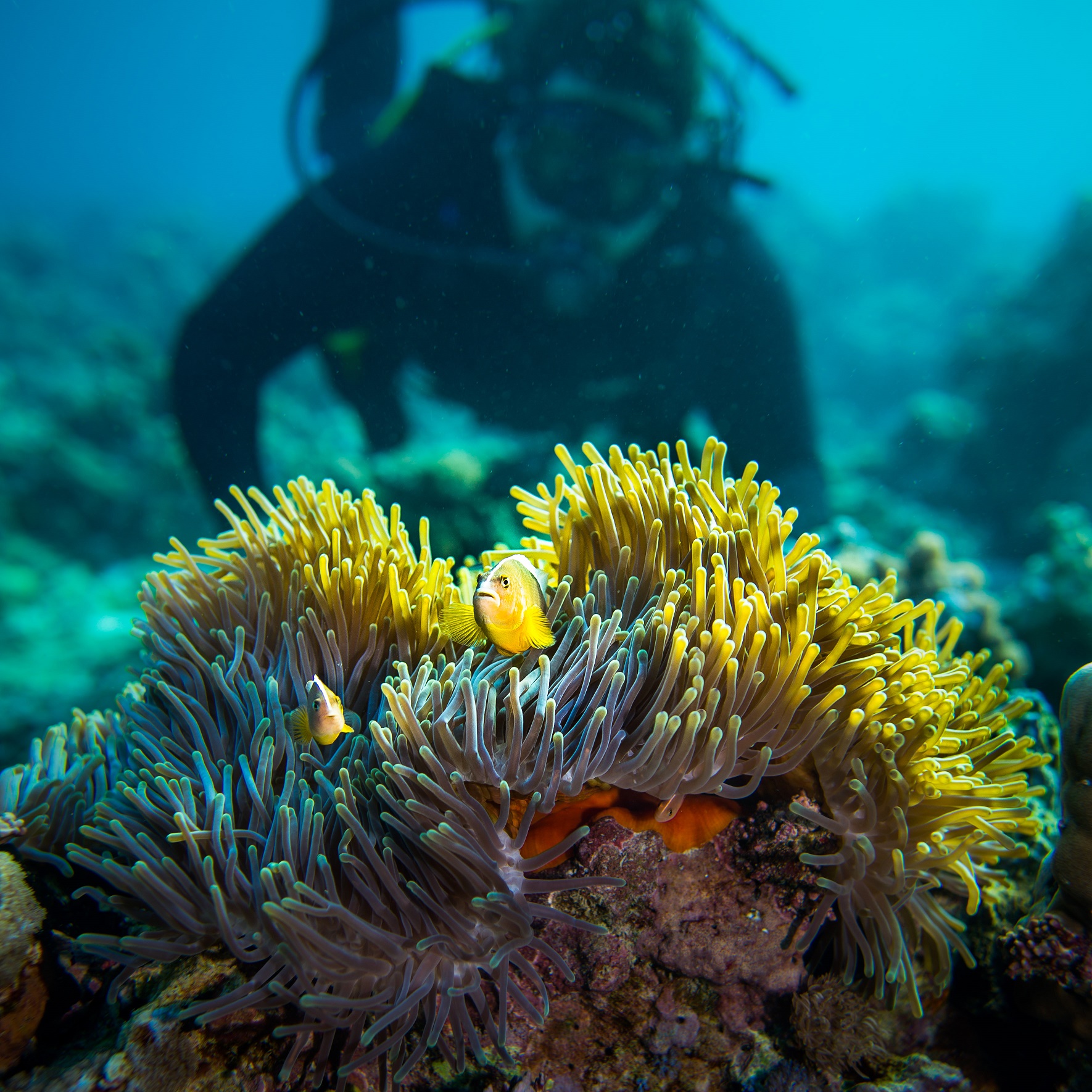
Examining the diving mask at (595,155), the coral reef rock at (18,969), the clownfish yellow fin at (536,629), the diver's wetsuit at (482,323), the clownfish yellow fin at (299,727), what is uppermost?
the diving mask at (595,155)

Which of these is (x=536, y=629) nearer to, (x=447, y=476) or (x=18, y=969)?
(x=18, y=969)

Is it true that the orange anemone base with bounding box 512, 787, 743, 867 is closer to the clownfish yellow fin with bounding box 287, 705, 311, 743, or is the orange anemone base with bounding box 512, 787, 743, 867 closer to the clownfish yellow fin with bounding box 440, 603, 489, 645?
the clownfish yellow fin with bounding box 440, 603, 489, 645

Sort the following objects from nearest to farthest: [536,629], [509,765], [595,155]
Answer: [509,765] → [536,629] → [595,155]

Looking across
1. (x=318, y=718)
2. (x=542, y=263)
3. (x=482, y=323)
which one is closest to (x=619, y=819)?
(x=318, y=718)

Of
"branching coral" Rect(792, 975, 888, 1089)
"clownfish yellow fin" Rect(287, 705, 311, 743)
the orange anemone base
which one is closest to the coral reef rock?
"clownfish yellow fin" Rect(287, 705, 311, 743)

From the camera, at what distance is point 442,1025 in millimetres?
1356

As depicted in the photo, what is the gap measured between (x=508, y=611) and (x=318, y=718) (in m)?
0.60

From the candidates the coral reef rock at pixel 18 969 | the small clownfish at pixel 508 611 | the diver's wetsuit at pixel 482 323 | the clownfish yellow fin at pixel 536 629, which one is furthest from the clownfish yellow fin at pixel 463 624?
the diver's wetsuit at pixel 482 323

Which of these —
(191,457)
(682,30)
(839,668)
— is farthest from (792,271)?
(839,668)

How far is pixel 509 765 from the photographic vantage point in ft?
4.51

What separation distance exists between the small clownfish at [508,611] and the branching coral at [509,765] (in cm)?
9

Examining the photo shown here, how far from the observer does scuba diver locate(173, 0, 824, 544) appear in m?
4.39

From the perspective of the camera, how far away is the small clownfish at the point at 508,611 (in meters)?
1.41

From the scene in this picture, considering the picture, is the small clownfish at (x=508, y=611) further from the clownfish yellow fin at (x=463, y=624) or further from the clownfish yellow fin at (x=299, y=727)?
the clownfish yellow fin at (x=299, y=727)
